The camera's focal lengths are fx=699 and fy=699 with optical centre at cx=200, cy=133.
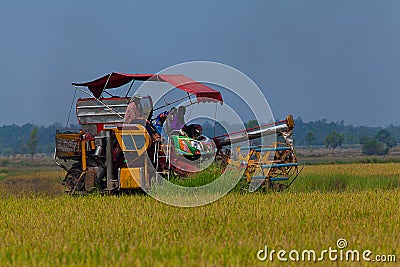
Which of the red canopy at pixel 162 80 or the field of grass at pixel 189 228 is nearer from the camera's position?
the field of grass at pixel 189 228

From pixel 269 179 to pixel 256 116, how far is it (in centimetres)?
178

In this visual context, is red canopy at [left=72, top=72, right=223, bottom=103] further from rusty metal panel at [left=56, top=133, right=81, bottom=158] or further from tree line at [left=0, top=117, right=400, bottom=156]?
tree line at [left=0, top=117, right=400, bottom=156]

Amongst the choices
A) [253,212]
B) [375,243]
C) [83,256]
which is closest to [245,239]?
[375,243]

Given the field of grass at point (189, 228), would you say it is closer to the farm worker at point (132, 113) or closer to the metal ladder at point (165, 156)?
the metal ladder at point (165, 156)

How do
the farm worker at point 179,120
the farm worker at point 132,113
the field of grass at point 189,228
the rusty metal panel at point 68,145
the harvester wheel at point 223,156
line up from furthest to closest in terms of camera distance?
the harvester wheel at point 223,156
the rusty metal panel at point 68,145
the farm worker at point 179,120
the farm worker at point 132,113
the field of grass at point 189,228

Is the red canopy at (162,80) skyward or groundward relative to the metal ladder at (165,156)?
skyward

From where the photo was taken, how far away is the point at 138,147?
1370 cm

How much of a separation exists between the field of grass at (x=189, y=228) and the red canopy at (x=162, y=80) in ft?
6.93

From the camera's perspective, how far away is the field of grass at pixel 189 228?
6961 millimetres

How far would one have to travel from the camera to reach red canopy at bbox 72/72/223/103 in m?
13.7

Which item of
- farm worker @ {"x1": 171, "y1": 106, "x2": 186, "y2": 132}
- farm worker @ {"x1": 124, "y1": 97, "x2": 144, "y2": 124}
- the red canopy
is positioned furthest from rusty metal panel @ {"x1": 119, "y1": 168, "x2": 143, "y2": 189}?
the red canopy

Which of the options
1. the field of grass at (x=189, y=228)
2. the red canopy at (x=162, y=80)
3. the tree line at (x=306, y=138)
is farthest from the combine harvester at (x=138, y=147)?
the tree line at (x=306, y=138)

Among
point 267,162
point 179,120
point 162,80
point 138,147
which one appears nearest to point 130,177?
point 138,147

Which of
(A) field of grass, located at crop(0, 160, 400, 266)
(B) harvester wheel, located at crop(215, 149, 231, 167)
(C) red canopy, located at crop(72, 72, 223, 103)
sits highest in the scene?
(C) red canopy, located at crop(72, 72, 223, 103)
